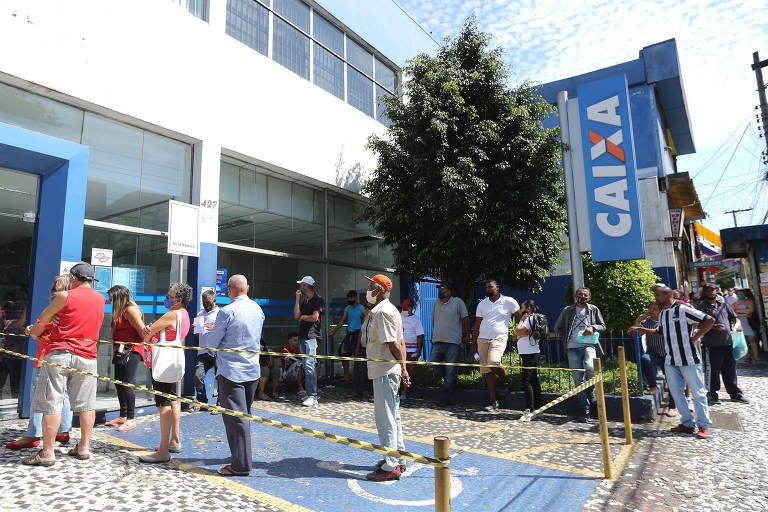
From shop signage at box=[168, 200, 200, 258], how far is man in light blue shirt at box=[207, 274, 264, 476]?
Result: 10.6ft

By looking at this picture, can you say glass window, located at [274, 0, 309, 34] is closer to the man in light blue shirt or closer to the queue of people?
the queue of people

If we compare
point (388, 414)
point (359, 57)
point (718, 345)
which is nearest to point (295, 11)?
point (359, 57)

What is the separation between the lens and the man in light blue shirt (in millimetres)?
3879

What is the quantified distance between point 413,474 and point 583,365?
3.30 m

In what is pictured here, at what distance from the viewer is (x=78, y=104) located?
620cm

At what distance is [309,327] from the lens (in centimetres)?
731

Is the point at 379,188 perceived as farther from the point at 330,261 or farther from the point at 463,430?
the point at 463,430

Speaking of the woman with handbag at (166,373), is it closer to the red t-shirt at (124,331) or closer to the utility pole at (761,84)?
the red t-shirt at (124,331)

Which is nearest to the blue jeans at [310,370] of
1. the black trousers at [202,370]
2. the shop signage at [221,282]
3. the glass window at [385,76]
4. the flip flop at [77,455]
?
the black trousers at [202,370]

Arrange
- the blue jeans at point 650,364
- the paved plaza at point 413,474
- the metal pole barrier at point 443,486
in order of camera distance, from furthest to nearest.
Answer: the blue jeans at point 650,364
the paved plaza at point 413,474
the metal pole barrier at point 443,486

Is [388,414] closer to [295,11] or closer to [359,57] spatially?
[295,11]

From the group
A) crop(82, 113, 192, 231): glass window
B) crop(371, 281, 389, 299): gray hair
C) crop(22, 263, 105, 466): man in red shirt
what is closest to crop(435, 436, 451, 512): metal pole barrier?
crop(371, 281, 389, 299): gray hair

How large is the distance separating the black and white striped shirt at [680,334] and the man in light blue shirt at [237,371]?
4.81 meters

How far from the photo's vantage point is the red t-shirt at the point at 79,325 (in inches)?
159
